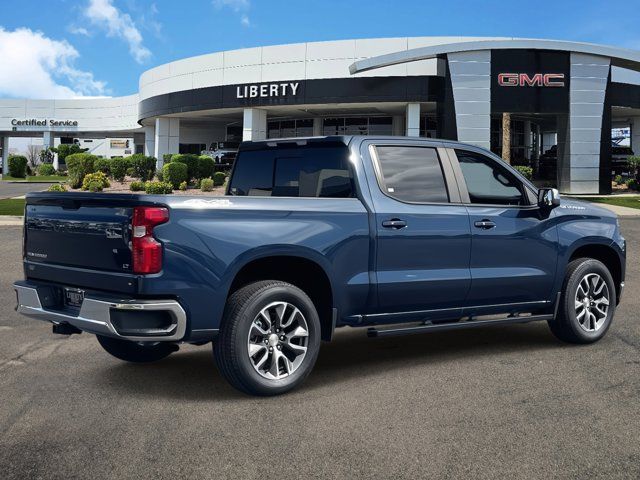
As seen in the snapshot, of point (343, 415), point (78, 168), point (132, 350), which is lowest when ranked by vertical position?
point (343, 415)

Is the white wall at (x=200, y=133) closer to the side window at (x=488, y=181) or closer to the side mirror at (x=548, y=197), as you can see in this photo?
the side window at (x=488, y=181)

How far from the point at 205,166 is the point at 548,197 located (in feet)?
108

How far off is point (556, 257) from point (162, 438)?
13.6ft

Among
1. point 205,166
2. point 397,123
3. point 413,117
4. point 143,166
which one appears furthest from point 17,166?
point 413,117

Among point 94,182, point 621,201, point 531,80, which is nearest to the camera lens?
point 621,201

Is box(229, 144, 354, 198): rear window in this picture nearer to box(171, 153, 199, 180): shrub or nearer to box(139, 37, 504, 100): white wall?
box(171, 153, 199, 180): shrub

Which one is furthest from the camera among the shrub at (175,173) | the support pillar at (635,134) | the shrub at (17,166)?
the shrub at (17,166)

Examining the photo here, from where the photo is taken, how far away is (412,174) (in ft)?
19.7

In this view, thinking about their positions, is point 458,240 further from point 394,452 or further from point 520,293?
point 394,452

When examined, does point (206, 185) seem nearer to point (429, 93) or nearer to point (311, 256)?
point (429, 93)

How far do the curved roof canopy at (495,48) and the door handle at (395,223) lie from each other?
3125 centimetres

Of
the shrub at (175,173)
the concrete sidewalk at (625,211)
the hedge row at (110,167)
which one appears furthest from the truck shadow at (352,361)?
the hedge row at (110,167)

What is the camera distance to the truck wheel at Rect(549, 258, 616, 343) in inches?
266

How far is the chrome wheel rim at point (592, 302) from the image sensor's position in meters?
6.91
